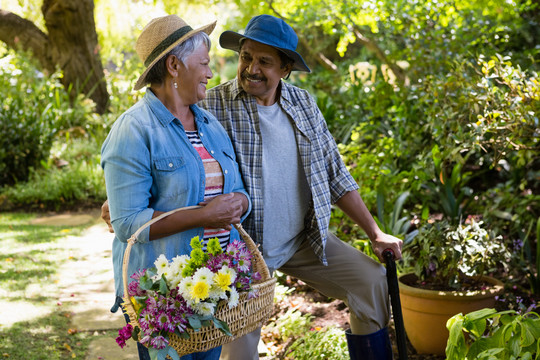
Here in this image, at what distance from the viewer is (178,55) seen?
2.11 meters

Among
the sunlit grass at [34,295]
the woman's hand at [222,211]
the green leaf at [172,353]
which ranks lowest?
the sunlit grass at [34,295]

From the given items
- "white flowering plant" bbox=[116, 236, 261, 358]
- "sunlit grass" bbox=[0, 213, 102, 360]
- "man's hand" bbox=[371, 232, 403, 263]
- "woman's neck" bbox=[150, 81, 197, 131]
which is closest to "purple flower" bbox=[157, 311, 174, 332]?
"white flowering plant" bbox=[116, 236, 261, 358]

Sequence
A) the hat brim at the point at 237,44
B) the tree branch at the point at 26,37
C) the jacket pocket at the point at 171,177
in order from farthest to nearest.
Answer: the tree branch at the point at 26,37 → the hat brim at the point at 237,44 → the jacket pocket at the point at 171,177

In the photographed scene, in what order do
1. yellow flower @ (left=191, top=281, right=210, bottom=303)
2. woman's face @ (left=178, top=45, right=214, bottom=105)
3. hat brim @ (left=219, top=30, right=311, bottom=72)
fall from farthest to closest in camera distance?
1. hat brim @ (left=219, top=30, right=311, bottom=72)
2. woman's face @ (left=178, top=45, right=214, bottom=105)
3. yellow flower @ (left=191, top=281, right=210, bottom=303)

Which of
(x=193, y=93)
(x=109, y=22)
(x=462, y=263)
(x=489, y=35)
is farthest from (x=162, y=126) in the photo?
(x=109, y=22)

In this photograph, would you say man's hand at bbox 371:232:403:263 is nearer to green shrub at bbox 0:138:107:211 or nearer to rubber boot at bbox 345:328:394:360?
rubber boot at bbox 345:328:394:360

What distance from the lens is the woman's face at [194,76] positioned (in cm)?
212

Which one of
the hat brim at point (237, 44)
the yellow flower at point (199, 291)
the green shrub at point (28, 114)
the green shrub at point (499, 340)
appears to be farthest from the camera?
the green shrub at point (28, 114)

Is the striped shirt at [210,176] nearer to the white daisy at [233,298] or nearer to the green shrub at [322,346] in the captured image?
the white daisy at [233,298]

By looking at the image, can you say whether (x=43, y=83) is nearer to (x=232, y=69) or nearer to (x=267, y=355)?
(x=267, y=355)

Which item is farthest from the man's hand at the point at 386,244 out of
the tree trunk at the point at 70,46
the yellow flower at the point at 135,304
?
the tree trunk at the point at 70,46

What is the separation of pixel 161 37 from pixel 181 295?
0.90 meters

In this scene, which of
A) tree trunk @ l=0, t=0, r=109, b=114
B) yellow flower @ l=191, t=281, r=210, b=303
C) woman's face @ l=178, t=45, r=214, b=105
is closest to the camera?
yellow flower @ l=191, t=281, r=210, b=303

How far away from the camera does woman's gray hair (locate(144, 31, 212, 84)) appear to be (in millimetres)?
2104
